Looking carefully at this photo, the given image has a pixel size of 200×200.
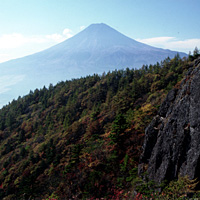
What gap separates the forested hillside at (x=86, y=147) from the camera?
16.7 meters

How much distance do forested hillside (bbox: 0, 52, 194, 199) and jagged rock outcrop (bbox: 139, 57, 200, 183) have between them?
3245mm

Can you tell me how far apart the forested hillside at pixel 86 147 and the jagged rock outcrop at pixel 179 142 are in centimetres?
325

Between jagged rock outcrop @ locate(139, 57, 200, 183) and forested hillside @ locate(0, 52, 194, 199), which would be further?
forested hillside @ locate(0, 52, 194, 199)

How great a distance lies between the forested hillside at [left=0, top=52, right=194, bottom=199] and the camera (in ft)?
54.7

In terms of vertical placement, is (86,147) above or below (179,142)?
below

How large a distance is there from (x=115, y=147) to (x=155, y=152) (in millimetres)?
7839

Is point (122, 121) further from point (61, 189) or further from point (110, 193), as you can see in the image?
point (61, 189)

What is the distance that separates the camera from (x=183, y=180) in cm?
940

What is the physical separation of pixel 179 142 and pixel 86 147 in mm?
16198

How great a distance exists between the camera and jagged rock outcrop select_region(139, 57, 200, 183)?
9.82m

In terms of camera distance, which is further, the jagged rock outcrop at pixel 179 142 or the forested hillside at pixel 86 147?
the forested hillside at pixel 86 147

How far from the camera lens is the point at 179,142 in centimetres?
1088

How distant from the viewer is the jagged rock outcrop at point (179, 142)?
32.2 ft

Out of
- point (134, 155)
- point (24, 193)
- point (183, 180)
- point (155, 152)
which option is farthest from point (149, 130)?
point (24, 193)
